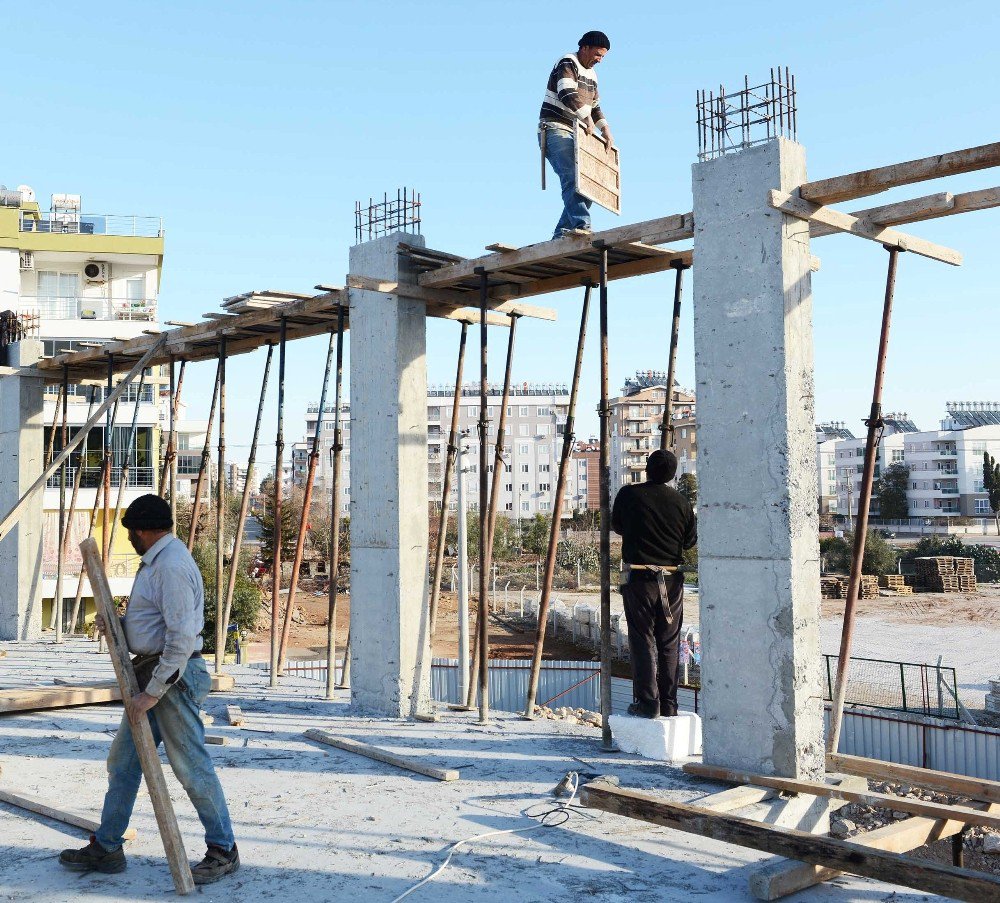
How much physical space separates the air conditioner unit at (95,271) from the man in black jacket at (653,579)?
3092 centimetres

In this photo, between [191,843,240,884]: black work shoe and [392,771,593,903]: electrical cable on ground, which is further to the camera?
[392,771,593,903]: electrical cable on ground

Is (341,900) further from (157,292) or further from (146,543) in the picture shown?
(157,292)

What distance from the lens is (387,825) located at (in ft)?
16.4

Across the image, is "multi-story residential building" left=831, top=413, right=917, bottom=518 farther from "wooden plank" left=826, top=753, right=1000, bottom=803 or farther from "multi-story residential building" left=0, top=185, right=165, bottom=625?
"wooden plank" left=826, top=753, right=1000, bottom=803

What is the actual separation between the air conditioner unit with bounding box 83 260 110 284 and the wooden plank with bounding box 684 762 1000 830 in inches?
1264

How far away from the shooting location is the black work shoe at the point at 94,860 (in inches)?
167

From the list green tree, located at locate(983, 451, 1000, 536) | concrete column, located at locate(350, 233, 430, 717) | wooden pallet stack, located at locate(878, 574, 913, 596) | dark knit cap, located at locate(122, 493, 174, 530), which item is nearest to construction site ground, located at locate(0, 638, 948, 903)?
concrete column, located at locate(350, 233, 430, 717)

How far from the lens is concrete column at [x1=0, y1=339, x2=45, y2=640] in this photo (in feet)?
43.4

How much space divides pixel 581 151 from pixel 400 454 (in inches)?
108

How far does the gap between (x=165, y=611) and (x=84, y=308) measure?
104 feet

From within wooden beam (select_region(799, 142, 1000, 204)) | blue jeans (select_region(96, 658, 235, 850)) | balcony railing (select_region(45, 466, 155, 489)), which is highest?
wooden beam (select_region(799, 142, 1000, 204))

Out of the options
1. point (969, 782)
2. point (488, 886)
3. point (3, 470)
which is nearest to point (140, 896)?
point (488, 886)

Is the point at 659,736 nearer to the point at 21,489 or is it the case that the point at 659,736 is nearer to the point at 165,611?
the point at 165,611

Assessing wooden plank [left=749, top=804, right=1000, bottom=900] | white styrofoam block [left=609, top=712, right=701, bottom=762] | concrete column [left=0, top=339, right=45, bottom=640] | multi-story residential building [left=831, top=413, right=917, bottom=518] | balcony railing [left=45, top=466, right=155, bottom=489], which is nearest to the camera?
wooden plank [left=749, top=804, right=1000, bottom=900]
